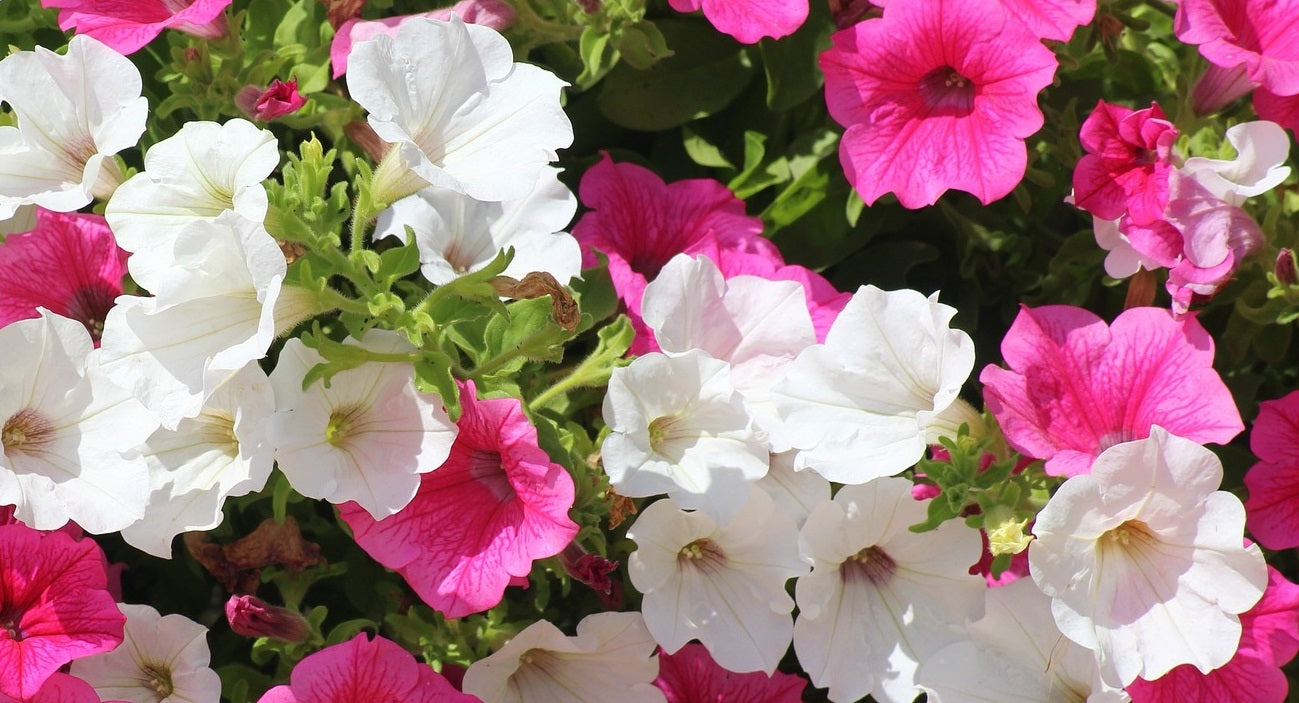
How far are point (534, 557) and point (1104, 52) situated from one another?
839 mm

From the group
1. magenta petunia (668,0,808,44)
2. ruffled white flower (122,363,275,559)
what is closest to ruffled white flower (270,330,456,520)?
ruffled white flower (122,363,275,559)

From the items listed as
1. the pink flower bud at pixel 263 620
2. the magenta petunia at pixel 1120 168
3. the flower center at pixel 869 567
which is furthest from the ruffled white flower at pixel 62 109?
the magenta petunia at pixel 1120 168

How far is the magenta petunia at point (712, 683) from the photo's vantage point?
3.99 ft

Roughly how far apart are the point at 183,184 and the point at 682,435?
0.46 meters

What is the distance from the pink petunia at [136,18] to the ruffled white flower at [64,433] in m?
0.29

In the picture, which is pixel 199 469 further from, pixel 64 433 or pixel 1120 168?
pixel 1120 168

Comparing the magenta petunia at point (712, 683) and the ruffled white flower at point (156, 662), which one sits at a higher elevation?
the ruffled white flower at point (156, 662)

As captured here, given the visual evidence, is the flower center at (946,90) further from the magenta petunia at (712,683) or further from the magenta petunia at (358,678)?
the magenta petunia at (358,678)

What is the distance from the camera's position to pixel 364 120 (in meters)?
1.23

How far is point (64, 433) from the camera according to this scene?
1.05 metres

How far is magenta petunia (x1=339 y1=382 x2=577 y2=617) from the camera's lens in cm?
102

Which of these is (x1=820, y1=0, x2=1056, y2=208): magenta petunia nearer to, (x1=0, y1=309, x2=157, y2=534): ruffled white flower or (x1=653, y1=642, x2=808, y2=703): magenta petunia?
(x1=653, y1=642, x2=808, y2=703): magenta petunia

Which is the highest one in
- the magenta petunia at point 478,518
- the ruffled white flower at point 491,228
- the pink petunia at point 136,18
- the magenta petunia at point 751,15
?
the pink petunia at point 136,18

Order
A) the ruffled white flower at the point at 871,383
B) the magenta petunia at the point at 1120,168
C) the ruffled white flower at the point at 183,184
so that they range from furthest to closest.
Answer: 1. the magenta petunia at the point at 1120,168
2. the ruffled white flower at the point at 871,383
3. the ruffled white flower at the point at 183,184
